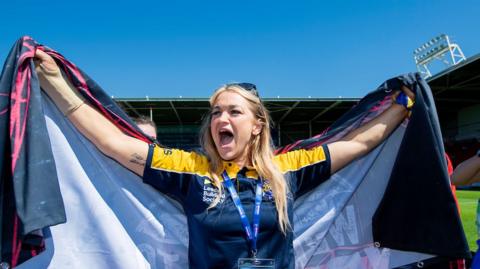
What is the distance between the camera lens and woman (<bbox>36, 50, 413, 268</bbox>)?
192 centimetres

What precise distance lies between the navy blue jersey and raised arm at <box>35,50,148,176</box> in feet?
0.30

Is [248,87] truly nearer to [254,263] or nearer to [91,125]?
[91,125]

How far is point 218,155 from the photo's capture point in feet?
7.31

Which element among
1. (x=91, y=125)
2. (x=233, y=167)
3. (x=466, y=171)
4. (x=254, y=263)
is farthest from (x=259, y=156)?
(x=466, y=171)

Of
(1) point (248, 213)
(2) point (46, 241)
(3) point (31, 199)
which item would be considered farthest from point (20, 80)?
(1) point (248, 213)

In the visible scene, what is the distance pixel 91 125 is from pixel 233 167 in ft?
2.75

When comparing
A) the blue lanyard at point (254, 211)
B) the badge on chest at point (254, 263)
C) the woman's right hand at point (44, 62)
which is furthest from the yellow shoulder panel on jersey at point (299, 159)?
the woman's right hand at point (44, 62)

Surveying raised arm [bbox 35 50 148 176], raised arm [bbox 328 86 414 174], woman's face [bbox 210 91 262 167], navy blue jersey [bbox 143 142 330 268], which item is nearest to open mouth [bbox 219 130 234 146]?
woman's face [bbox 210 91 262 167]

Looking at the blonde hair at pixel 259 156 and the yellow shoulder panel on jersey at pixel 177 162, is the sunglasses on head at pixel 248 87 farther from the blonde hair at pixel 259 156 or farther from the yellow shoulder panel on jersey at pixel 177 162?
the yellow shoulder panel on jersey at pixel 177 162

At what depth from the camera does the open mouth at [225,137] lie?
84.9 inches

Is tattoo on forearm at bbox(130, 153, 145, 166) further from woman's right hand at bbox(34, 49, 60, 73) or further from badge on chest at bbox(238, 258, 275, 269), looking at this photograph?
badge on chest at bbox(238, 258, 275, 269)

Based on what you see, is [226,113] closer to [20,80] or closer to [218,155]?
[218,155]

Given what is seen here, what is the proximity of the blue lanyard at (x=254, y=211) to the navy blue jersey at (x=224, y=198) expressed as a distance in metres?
0.02

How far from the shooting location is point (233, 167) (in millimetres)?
2182
